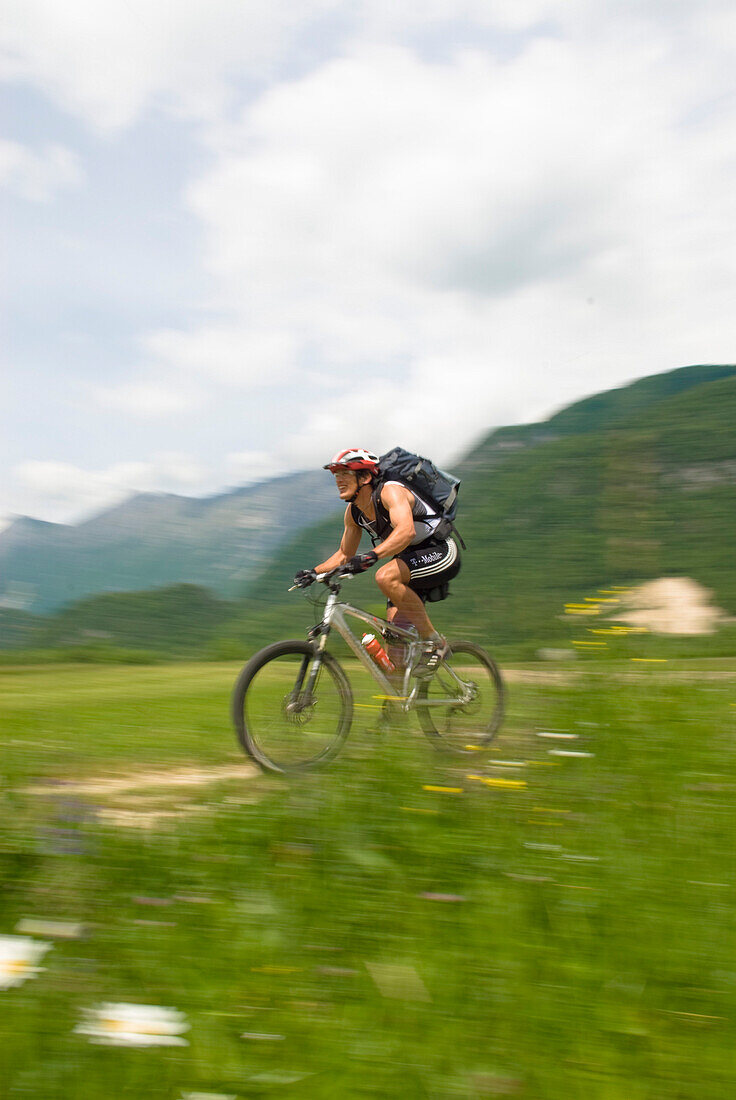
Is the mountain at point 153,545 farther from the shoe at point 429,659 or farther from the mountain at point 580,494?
the shoe at point 429,659

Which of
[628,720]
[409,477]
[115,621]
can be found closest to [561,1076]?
[628,720]

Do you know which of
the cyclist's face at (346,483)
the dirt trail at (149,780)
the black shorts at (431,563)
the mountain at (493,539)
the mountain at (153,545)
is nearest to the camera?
the dirt trail at (149,780)

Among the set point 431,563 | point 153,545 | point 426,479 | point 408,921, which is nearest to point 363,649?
point 431,563

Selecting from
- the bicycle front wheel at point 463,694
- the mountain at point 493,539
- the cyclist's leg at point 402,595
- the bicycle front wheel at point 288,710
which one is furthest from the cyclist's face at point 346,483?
the bicycle front wheel at point 463,694

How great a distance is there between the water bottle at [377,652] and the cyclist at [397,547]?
22 cm

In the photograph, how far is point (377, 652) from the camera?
205 inches

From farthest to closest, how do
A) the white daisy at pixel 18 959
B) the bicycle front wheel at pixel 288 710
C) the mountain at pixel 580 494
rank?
the mountain at pixel 580 494
the bicycle front wheel at pixel 288 710
the white daisy at pixel 18 959

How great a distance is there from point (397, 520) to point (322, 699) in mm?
1110

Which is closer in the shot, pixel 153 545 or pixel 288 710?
pixel 288 710

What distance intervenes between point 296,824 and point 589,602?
249cm

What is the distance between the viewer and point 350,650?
502cm

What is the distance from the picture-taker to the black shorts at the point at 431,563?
550 cm

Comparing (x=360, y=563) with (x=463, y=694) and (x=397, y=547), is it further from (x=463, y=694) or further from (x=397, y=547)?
(x=463, y=694)

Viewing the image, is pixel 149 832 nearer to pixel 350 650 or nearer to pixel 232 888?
pixel 232 888
